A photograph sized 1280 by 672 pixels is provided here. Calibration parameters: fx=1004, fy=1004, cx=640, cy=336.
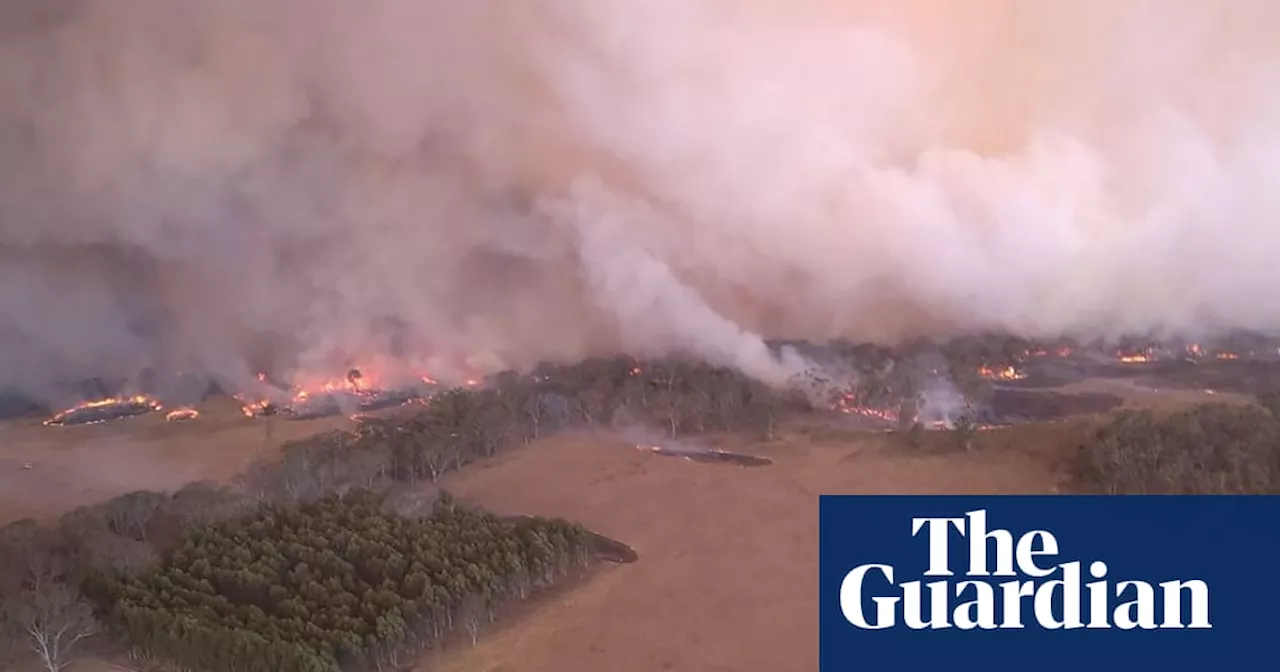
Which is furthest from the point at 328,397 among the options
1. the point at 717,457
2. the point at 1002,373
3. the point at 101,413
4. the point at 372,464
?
the point at 1002,373

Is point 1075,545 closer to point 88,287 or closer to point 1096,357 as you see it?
point 1096,357

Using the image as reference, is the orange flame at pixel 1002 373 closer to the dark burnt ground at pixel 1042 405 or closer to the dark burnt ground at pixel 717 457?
the dark burnt ground at pixel 1042 405

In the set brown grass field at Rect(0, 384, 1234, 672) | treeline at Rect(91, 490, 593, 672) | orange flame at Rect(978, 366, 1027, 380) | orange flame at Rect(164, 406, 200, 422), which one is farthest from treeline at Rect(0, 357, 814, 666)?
orange flame at Rect(164, 406, 200, 422)

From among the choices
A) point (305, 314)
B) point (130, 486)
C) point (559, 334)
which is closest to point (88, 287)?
point (305, 314)

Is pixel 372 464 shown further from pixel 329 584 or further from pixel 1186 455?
pixel 1186 455

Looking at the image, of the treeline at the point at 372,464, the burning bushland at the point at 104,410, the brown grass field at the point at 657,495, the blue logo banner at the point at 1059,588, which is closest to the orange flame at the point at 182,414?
the brown grass field at the point at 657,495

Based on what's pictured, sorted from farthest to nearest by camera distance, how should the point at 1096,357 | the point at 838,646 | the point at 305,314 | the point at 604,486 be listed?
the point at 305,314 → the point at 1096,357 → the point at 604,486 → the point at 838,646

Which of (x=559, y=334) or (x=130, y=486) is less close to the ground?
(x=559, y=334)

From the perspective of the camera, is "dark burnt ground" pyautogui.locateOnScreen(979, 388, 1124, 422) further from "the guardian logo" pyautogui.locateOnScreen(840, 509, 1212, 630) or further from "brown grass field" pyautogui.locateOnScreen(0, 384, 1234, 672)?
"the guardian logo" pyautogui.locateOnScreen(840, 509, 1212, 630)
